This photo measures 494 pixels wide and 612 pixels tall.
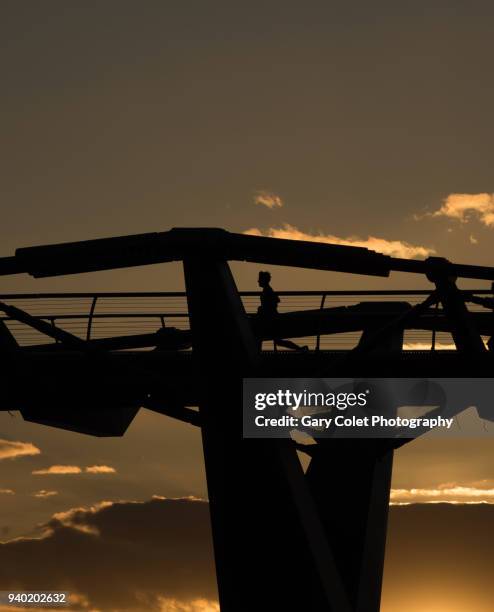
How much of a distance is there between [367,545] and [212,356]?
Answer: 613cm

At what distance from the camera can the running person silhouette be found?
15.8 metres

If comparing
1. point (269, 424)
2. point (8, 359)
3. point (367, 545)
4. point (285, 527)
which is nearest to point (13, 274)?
point (8, 359)

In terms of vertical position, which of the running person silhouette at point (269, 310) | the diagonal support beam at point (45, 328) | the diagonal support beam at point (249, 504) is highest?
the running person silhouette at point (269, 310)

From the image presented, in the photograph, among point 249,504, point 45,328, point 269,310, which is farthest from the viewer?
point 269,310

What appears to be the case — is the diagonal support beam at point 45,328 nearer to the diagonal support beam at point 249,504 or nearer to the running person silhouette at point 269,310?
the diagonal support beam at point 249,504

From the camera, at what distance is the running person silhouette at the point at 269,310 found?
15.8 m

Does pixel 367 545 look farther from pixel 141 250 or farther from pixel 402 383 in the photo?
pixel 141 250

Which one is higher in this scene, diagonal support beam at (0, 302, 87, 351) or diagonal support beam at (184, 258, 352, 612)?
diagonal support beam at (0, 302, 87, 351)

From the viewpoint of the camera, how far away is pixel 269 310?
16156 millimetres

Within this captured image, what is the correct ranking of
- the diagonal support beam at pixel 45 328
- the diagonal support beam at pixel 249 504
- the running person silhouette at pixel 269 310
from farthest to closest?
the running person silhouette at pixel 269 310
the diagonal support beam at pixel 45 328
the diagonal support beam at pixel 249 504

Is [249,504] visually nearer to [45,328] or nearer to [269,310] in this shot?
[45,328]

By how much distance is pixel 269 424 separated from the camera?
1142cm

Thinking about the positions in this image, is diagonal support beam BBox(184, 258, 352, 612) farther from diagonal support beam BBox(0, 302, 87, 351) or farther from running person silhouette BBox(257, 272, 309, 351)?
running person silhouette BBox(257, 272, 309, 351)

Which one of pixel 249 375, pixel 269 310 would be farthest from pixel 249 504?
pixel 269 310
